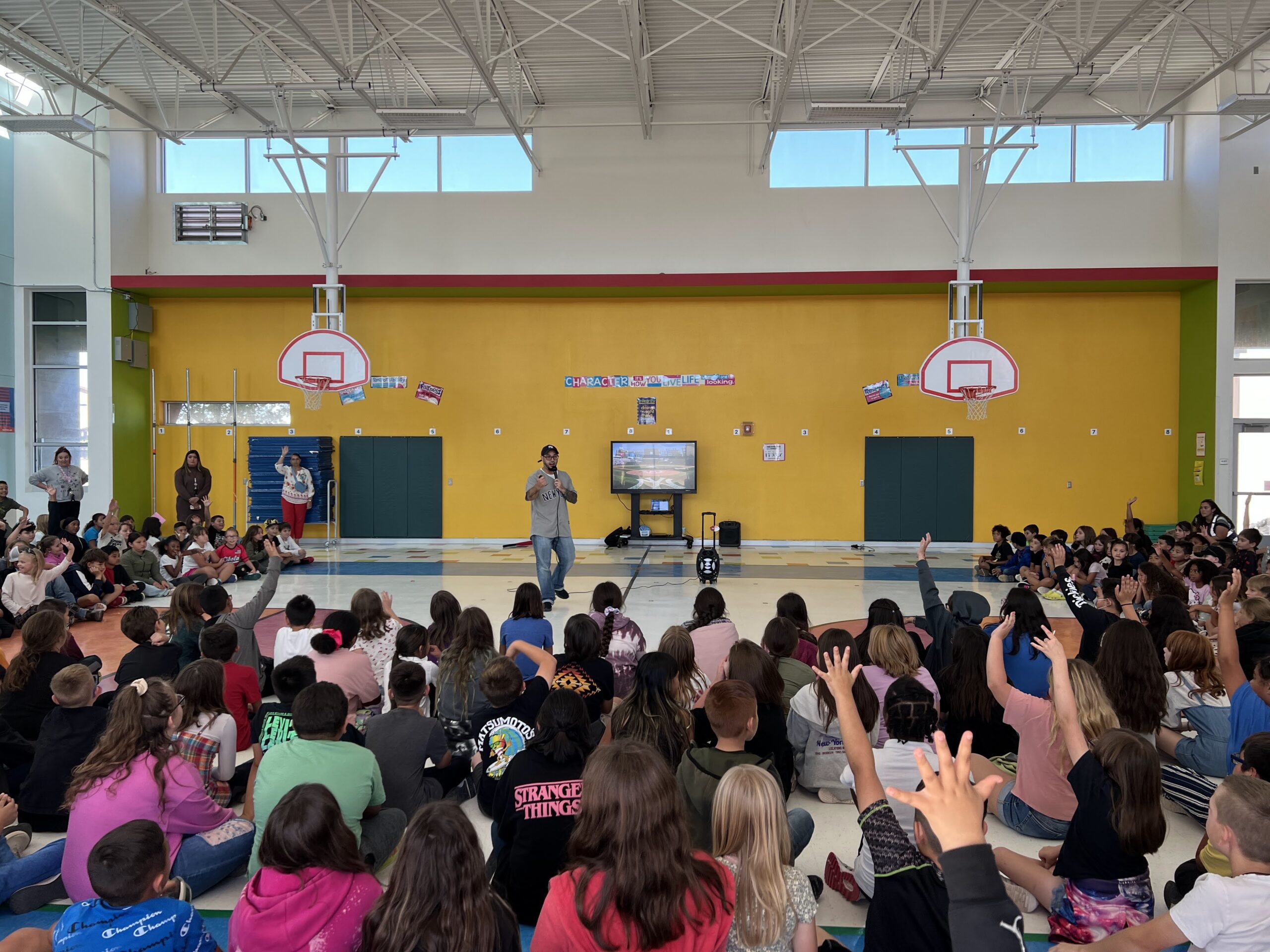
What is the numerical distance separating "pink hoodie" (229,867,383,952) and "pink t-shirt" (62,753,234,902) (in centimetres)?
89

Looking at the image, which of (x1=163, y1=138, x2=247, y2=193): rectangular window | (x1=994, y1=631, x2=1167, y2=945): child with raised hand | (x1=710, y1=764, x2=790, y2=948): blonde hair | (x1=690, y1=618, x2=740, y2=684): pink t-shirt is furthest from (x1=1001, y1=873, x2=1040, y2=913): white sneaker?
(x1=163, y1=138, x2=247, y2=193): rectangular window

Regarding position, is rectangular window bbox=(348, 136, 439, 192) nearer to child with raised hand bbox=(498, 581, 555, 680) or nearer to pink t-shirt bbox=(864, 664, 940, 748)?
child with raised hand bbox=(498, 581, 555, 680)

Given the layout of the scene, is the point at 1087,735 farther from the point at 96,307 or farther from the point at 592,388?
the point at 96,307

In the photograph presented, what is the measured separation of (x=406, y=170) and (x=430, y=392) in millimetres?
3706

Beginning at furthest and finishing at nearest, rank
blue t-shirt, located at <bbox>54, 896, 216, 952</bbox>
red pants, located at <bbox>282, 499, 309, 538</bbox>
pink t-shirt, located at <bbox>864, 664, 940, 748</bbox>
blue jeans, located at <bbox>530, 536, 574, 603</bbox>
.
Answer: red pants, located at <bbox>282, 499, 309, 538</bbox>, blue jeans, located at <bbox>530, 536, 574, 603</bbox>, pink t-shirt, located at <bbox>864, 664, 940, 748</bbox>, blue t-shirt, located at <bbox>54, 896, 216, 952</bbox>

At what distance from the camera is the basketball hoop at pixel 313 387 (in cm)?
1365

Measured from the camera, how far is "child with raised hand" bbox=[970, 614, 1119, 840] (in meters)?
3.63

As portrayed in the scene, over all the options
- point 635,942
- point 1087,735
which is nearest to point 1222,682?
point 1087,735

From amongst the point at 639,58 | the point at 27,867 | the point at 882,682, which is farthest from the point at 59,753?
the point at 639,58

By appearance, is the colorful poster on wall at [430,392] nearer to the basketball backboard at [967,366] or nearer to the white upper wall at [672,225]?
the white upper wall at [672,225]

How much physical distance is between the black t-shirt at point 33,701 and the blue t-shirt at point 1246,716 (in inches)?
206

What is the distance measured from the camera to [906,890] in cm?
221

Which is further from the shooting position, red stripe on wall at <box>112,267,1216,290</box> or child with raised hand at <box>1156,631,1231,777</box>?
red stripe on wall at <box>112,267,1216,290</box>

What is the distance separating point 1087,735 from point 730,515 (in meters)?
12.4
